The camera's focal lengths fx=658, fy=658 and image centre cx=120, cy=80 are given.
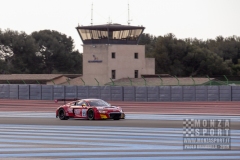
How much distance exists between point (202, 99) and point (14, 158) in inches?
1410

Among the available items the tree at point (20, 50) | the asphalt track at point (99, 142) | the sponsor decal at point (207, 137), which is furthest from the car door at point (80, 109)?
the tree at point (20, 50)

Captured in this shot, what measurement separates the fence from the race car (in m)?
19.3

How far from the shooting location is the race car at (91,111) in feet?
104

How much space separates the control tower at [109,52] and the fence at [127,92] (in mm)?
16304

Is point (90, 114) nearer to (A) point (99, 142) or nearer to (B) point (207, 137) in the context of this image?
(A) point (99, 142)

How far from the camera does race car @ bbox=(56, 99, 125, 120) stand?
31641 mm

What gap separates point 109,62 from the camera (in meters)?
74.4

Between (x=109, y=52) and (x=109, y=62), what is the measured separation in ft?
3.71

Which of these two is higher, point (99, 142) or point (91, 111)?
point (91, 111)

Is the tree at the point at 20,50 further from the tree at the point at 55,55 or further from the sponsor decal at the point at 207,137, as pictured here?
the sponsor decal at the point at 207,137

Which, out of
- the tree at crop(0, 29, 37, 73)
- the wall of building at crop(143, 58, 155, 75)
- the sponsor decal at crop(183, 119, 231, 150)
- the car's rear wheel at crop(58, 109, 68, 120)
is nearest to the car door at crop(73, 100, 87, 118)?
the car's rear wheel at crop(58, 109, 68, 120)

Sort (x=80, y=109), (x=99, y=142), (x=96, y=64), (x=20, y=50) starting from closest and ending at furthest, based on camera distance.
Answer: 1. (x=99, y=142)
2. (x=80, y=109)
3. (x=96, y=64)
4. (x=20, y=50)

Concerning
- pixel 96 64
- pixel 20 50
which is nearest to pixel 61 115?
pixel 96 64

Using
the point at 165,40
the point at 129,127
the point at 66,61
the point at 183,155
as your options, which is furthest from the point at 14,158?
the point at 66,61
